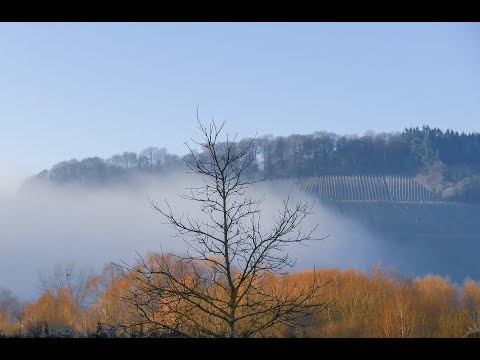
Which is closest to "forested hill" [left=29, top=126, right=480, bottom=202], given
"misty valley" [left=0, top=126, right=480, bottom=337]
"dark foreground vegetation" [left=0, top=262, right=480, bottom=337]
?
"misty valley" [left=0, top=126, right=480, bottom=337]

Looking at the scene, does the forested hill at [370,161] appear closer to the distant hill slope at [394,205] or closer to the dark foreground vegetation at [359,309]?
the distant hill slope at [394,205]

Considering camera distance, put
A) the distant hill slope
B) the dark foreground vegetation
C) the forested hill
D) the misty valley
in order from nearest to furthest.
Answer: the dark foreground vegetation
the misty valley
the forested hill
the distant hill slope

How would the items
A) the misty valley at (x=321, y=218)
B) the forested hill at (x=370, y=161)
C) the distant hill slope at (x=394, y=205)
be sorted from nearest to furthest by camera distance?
1. the misty valley at (x=321, y=218)
2. the forested hill at (x=370, y=161)
3. the distant hill slope at (x=394, y=205)

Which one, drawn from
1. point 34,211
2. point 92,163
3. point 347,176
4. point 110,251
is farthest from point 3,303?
point 347,176

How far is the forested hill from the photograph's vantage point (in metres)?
54.7

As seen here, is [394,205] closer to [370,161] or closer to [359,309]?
[370,161]

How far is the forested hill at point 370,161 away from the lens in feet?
179

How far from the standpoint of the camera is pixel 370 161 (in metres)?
67.5

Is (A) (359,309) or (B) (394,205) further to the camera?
(B) (394,205)

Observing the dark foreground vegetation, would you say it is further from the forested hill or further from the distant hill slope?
the distant hill slope

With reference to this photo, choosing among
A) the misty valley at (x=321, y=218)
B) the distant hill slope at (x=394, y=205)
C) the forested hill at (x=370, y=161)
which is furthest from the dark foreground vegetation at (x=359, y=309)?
the distant hill slope at (x=394, y=205)

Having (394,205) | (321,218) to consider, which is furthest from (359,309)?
(394,205)

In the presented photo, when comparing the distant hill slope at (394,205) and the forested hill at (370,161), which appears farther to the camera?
the distant hill slope at (394,205)
